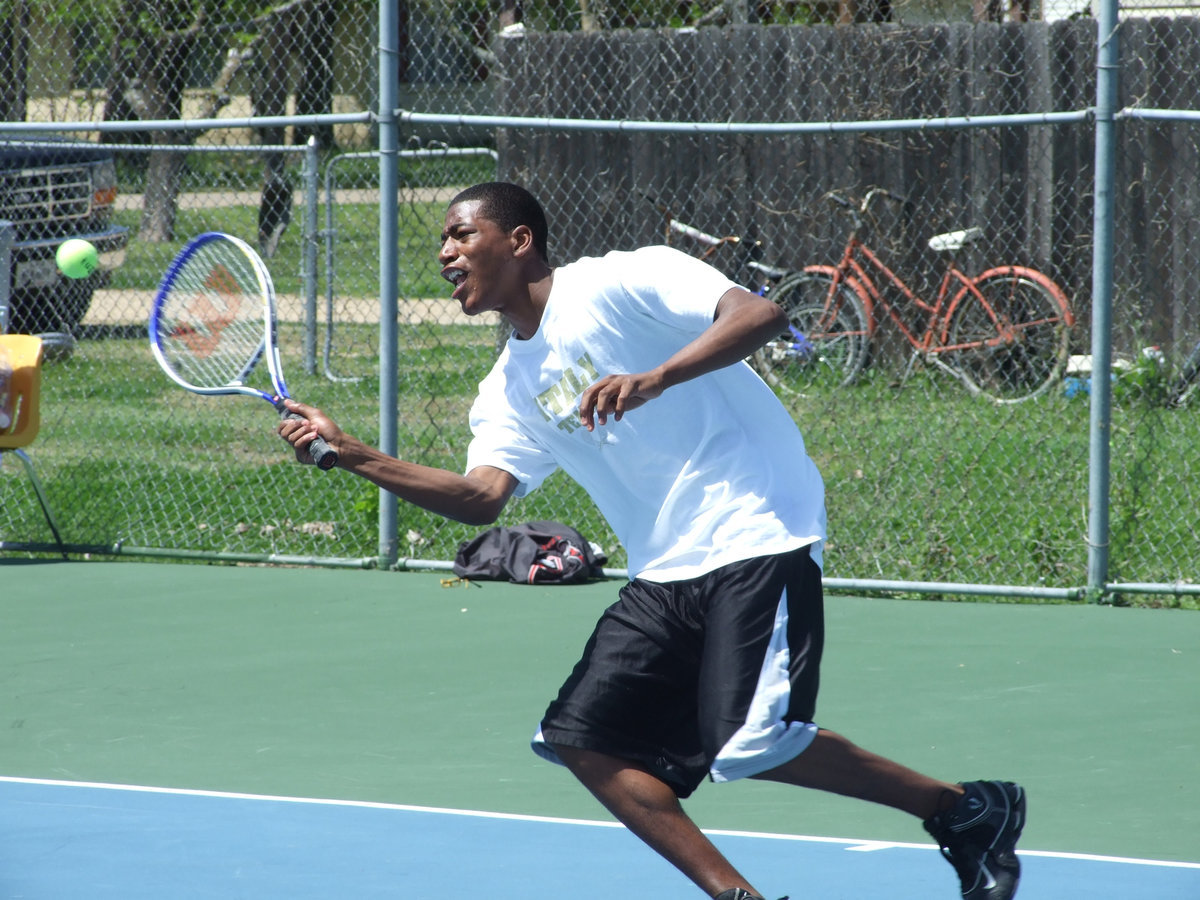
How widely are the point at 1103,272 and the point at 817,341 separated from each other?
3075 millimetres

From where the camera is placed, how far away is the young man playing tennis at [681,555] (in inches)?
136

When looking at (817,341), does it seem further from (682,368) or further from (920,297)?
(682,368)

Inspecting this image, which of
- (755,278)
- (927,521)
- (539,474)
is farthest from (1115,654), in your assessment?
(755,278)

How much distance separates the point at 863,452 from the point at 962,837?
5.11 m

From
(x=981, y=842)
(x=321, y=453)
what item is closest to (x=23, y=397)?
(x=321, y=453)

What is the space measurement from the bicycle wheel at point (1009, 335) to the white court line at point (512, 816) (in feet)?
16.4

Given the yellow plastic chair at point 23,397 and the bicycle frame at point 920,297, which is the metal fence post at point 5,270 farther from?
the bicycle frame at point 920,297

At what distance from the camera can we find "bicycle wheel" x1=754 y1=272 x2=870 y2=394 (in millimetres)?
9422

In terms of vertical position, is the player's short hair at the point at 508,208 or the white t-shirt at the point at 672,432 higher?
the player's short hair at the point at 508,208

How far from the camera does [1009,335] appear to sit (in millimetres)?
9383

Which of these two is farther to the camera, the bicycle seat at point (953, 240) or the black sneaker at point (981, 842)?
the bicycle seat at point (953, 240)

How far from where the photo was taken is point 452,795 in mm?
4746

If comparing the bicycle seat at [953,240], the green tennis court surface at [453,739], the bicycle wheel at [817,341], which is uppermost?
the bicycle seat at [953,240]

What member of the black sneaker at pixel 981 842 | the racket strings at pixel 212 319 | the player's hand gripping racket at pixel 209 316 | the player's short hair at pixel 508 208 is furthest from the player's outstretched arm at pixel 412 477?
the racket strings at pixel 212 319
